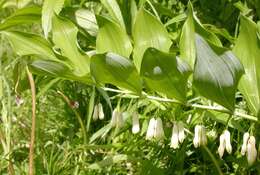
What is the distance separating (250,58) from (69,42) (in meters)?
0.41

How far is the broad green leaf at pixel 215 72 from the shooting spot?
927mm

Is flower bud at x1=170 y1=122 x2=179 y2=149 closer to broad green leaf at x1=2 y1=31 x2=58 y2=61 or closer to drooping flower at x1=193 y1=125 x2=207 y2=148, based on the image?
drooping flower at x1=193 y1=125 x2=207 y2=148

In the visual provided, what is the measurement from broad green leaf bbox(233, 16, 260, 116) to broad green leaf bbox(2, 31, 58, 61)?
17.3 inches

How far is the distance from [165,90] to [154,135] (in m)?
0.28

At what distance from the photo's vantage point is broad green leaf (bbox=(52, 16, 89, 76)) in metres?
1.18

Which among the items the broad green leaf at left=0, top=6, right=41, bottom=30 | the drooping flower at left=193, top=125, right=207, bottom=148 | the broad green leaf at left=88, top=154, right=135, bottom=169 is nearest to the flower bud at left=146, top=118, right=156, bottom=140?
the drooping flower at left=193, top=125, right=207, bottom=148

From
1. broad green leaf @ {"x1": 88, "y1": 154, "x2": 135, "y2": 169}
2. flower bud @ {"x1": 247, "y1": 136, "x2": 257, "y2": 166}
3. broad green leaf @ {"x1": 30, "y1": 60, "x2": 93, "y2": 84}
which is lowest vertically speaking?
broad green leaf @ {"x1": 88, "y1": 154, "x2": 135, "y2": 169}

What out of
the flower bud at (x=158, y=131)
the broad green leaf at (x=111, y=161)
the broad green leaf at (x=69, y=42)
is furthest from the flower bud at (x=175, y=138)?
the broad green leaf at (x=111, y=161)

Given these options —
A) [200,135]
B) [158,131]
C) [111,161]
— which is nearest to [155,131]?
[158,131]

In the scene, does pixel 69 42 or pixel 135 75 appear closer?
pixel 135 75

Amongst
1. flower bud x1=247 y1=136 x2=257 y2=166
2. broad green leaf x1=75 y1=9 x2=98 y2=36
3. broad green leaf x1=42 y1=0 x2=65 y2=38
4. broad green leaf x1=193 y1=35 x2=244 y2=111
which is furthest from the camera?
broad green leaf x1=75 y1=9 x2=98 y2=36

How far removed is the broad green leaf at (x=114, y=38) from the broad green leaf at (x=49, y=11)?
203 mm

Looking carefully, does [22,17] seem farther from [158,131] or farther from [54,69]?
[158,131]

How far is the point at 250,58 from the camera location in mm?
1032
